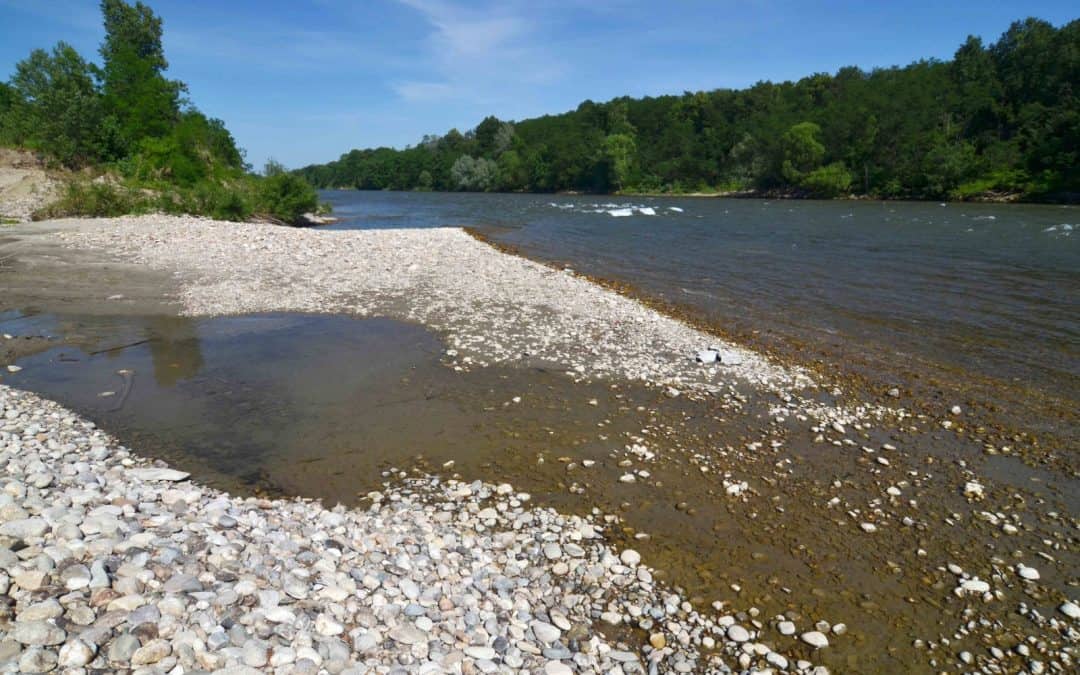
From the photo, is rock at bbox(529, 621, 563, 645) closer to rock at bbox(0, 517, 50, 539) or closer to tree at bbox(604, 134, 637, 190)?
rock at bbox(0, 517, 50, 539)

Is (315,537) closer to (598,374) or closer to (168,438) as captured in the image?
(168,438)

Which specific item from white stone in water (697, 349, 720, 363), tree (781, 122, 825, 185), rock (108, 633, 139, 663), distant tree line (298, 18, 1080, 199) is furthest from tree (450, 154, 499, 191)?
rock (108, 633, 139, 663)

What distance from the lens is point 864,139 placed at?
9738 centimetres

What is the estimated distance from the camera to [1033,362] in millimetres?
13414

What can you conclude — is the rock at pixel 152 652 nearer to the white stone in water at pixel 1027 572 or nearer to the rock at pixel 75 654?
the rock at pixel 75 654

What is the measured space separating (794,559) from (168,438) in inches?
349

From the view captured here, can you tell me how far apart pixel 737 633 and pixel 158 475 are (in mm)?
6873

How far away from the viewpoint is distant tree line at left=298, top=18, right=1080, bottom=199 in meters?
80.4

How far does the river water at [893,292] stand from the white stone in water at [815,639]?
7.48 metres

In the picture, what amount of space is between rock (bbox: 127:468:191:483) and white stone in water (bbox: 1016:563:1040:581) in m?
9.68

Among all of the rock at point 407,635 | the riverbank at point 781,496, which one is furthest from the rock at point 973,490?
the rock at point 407,635

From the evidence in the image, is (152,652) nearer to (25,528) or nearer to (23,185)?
(25,528)

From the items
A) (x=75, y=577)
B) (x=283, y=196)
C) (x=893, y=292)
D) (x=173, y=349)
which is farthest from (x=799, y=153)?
(x=75, y=577)

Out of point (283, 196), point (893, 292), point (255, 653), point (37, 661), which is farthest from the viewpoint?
point (283, 196)
